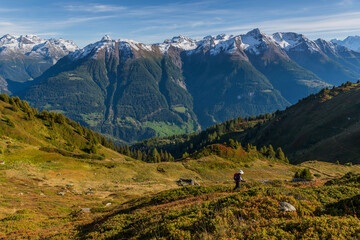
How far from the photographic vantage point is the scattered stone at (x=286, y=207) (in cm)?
1303

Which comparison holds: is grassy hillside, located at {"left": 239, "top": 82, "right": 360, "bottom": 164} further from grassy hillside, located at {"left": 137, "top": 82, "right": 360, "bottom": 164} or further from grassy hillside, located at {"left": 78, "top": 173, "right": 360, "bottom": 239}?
grassy hillside, located at {"left": 78, "top": 173, "right": 360, "bottom": 239}

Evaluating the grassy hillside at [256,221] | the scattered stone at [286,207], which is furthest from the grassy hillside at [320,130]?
the scattered stone at [286,207]

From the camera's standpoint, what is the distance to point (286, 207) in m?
13.2

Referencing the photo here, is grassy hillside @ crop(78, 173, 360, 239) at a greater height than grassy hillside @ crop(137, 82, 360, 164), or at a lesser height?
greater

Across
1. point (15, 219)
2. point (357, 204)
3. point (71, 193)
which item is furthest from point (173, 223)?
point (71, 193)

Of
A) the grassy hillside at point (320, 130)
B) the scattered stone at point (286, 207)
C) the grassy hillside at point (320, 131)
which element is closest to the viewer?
the scattered stone at point (286, 207)

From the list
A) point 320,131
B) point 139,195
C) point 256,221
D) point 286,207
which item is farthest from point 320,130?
point 256,221

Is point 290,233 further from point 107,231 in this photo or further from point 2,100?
point 2,100

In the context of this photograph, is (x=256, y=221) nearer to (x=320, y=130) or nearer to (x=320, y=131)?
(x=320, y=131)

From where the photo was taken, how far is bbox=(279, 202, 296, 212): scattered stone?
1303cm

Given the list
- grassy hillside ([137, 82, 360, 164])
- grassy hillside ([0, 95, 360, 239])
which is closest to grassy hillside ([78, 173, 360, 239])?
grassy hillside ([0, 95, 360, 239])

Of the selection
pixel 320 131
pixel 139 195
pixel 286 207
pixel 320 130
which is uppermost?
pixel 286 207

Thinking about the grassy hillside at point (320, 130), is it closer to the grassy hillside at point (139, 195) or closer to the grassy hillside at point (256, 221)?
the grassy hillside at point (139, 195)

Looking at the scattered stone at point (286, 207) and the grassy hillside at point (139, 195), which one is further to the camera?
the scattered stone at point (286, 207)
